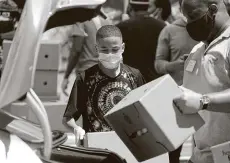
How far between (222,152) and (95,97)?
1.31 meters

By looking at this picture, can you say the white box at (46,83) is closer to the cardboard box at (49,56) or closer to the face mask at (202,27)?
the cardboard box at (49,56)

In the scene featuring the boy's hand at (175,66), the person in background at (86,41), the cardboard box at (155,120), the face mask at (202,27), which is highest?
the face mask at (202,27)

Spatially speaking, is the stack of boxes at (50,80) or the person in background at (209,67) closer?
the person in background at (209,67)

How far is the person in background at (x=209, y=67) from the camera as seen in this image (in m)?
3.96

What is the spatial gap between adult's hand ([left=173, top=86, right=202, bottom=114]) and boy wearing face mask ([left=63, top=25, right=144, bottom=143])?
124 centimetres

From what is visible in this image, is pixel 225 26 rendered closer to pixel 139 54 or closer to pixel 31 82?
pixel 31 82

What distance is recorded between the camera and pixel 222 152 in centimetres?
387

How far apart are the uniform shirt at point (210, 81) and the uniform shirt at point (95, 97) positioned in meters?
0.80

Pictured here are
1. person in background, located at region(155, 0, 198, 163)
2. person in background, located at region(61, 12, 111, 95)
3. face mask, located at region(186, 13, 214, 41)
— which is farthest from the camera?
person in background, located at region(61, 12, 111, 95)

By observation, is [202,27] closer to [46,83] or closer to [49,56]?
[49,56]

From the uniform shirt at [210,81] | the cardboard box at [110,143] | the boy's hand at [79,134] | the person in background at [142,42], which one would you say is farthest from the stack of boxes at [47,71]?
the uniform shirt at [210,81]

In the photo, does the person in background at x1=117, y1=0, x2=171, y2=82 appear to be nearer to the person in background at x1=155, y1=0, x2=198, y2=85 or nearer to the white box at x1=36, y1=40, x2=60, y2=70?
the person in background at x1=155, y1=0, x2=198, y2=85

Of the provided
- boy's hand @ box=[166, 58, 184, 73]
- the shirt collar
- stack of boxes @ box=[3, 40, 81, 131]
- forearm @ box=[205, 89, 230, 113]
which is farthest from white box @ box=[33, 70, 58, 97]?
forearm @ box=[205, 89, 230, 113]

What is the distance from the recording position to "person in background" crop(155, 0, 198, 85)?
6457 millimetres
